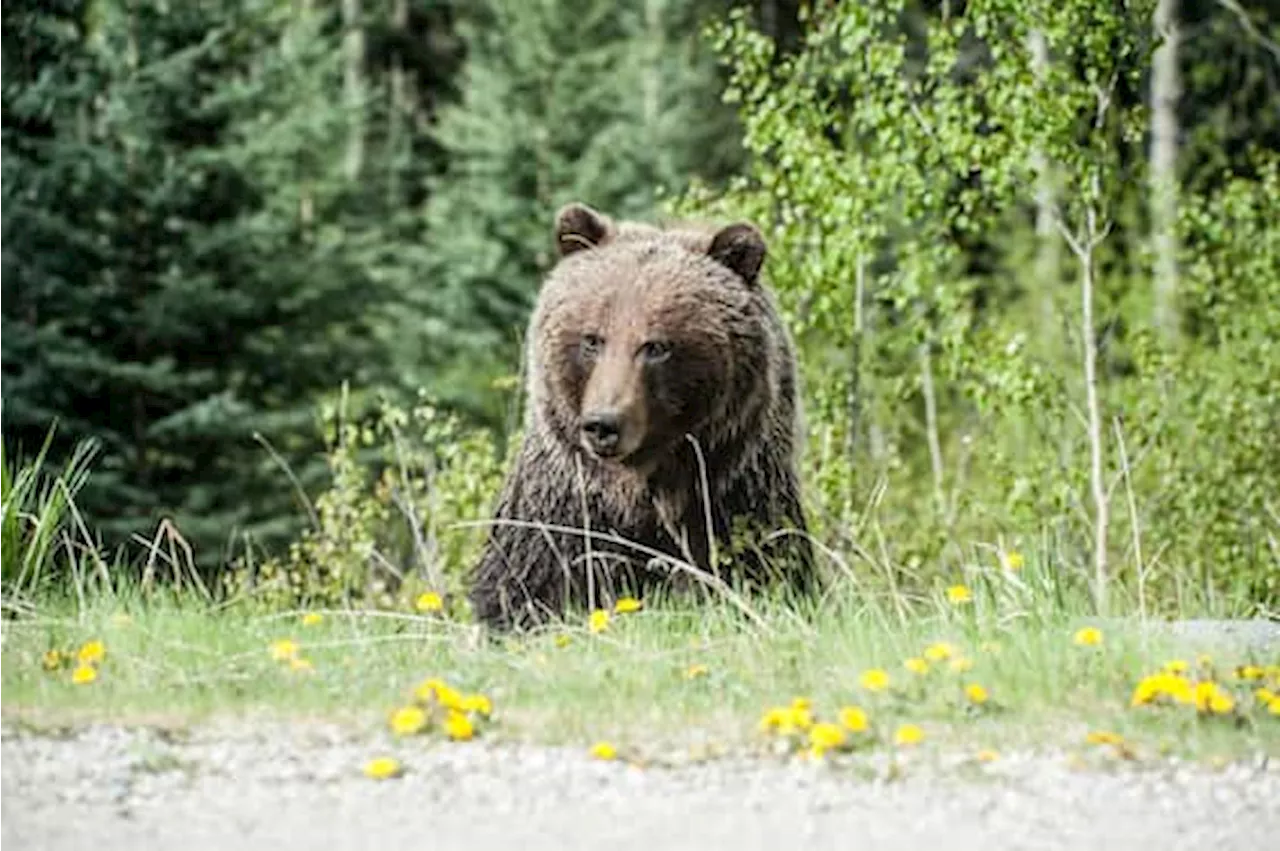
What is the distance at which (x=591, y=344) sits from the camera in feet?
24.0

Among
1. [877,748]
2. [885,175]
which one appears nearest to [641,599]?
[877,748]

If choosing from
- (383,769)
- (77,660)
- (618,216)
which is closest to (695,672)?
(383,769)

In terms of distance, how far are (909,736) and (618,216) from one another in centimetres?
2216

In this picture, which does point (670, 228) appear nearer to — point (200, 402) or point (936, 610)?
point (936, 610)

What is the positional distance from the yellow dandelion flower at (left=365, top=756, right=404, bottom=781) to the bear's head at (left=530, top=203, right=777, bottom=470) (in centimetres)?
226

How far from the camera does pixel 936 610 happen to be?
287 inches

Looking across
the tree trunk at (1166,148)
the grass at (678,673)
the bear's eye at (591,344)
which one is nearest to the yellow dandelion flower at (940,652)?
the grass at (678,673)

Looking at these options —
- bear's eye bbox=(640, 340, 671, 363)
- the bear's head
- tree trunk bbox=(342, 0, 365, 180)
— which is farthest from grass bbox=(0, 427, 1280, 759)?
tree trunk bbox=(342, 0, 365, 180)

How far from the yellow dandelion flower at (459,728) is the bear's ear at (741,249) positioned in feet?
9.33

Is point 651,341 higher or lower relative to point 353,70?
lower

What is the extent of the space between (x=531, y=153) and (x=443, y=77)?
8784 mm

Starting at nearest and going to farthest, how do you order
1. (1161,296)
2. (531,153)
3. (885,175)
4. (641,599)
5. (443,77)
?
(641,599) < (885,175) < (1161,296) < (531,153) < (443,77)

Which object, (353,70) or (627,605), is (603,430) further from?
(353,70)

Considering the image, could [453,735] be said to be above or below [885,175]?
below
